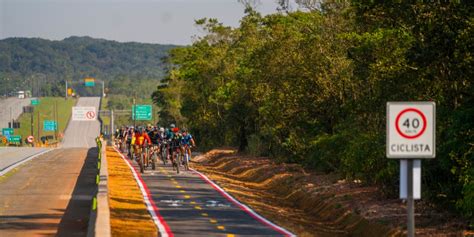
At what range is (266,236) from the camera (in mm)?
21172

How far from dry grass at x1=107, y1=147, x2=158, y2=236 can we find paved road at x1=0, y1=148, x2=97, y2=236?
796mm

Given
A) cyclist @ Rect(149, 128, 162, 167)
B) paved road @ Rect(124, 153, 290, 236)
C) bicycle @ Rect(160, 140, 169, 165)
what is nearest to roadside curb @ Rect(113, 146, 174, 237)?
paved road @ Rect(124, 153, 290, 236)

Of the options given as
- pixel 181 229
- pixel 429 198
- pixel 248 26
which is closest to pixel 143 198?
pixel 181 229

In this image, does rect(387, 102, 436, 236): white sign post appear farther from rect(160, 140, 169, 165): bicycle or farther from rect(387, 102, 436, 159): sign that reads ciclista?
rect(160, 140, 169, 165): bicycle

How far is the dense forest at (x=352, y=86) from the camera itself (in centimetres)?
2125

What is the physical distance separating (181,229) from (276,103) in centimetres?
1959

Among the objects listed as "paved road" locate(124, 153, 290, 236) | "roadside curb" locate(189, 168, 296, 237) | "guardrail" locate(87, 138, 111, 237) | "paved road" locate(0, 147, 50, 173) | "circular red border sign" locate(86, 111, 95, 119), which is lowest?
"paved road" locate(0, 147, 50, 173)

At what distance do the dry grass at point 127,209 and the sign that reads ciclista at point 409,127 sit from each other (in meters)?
9.89

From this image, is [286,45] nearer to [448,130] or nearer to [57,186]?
[57,186]

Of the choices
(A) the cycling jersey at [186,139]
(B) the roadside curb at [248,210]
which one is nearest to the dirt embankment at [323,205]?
(B) the roadside curb at [248,210]

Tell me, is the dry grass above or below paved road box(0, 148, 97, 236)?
above

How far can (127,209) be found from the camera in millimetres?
26672

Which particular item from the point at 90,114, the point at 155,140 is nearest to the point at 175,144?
the point at 155,140

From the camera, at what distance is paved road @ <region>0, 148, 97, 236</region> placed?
24297 mm
